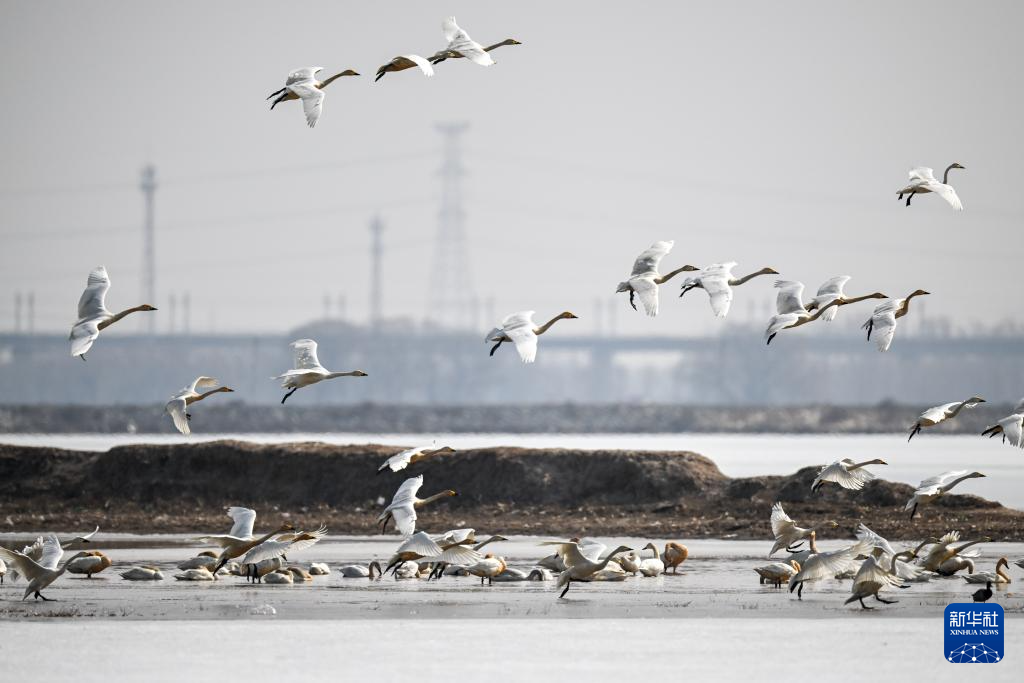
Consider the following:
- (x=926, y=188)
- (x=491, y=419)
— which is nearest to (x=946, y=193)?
(x=926, y=188)

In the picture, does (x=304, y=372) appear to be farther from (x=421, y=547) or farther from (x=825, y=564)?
(x=825, y=564)

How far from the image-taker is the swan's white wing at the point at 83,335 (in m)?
20.6

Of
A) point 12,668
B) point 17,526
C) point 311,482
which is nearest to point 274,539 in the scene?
point 12,668

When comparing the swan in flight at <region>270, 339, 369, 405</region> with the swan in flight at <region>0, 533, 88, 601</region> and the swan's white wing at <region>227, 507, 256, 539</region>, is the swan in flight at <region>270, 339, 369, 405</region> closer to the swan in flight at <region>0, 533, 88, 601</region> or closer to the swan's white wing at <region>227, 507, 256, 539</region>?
the swan's white wing at <region>227, 507, 256, 539</region>

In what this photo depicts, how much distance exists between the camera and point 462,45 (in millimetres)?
23312

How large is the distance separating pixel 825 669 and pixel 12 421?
8926cm

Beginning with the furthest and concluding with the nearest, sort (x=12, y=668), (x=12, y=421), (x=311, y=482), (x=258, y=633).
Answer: (x=12, y=421)
(x=311, y=482)
(x=258, y=633)
(x=12, y=668)

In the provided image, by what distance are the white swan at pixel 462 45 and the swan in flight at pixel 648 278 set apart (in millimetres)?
3185

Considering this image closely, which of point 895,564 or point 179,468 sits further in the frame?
point 179,468

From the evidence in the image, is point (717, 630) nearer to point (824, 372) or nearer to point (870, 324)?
point (870, 324)

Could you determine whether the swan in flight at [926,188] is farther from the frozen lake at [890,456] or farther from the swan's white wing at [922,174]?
the frozen lake at [890,456]

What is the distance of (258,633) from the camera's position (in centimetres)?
1759

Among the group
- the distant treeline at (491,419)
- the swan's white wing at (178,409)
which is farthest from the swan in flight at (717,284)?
the distant treeline at (491,419)

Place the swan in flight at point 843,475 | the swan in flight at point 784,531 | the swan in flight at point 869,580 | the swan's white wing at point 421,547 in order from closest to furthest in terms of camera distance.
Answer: the swan in flight at point 869,580
the swan's white wing at point 421,547
the swan in flight at point 784,531
the swan in flight at point 843,475
